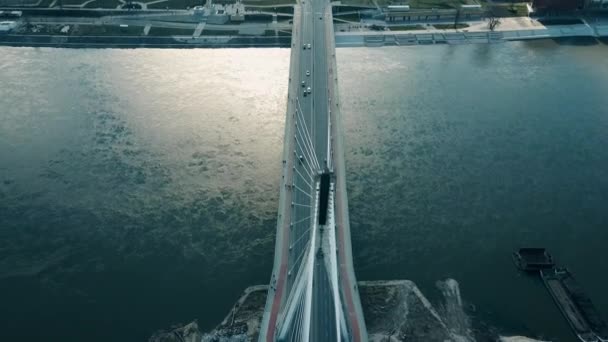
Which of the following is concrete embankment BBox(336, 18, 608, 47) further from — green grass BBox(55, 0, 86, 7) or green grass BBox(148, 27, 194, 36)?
green grass BBox(55, 0, 86, 7)

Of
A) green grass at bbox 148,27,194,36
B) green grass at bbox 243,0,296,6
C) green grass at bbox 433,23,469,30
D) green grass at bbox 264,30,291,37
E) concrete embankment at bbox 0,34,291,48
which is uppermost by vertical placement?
green grass at bbox 243,0,296,6

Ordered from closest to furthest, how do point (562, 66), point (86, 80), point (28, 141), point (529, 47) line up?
1. point (28, 141)
2. point (86, 80)
3. point (562, 66)
4. point (529, 47)

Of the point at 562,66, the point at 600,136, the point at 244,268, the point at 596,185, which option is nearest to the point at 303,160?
the point at 244,268

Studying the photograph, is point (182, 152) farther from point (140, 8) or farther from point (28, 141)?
point (140, 8)

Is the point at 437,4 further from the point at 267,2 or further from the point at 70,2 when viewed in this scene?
the point at 70,2

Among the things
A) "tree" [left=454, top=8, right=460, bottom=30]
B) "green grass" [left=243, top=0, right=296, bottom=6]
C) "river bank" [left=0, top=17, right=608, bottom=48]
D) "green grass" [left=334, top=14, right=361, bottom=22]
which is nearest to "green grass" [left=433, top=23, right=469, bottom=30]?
"tree" [left=454, top=8, right=460, bottom=30]

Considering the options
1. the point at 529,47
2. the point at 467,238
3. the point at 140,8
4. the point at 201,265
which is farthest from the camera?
the point at 140,8

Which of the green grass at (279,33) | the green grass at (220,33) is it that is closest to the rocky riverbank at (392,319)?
the green grass at (279,33)
